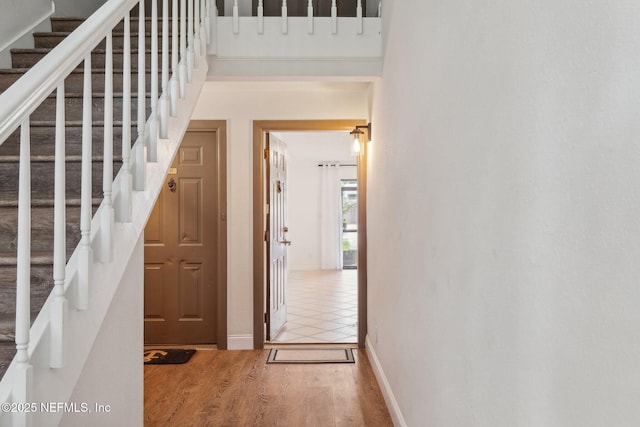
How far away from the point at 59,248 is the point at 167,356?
281cm

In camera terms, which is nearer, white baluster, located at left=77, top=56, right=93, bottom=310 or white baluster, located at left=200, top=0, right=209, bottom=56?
white baluster, located at left=77, top=56, right=93, bottom=310

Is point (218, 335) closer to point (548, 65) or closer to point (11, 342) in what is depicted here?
point (11, 342)

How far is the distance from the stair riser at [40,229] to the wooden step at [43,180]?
4.4 inches

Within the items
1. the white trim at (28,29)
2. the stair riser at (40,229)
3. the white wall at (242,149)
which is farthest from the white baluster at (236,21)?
the stair riser at (40,229)

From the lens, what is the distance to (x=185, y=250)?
4039mm

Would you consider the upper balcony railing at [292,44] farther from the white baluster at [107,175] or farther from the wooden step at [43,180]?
the white baluster at [107,175]

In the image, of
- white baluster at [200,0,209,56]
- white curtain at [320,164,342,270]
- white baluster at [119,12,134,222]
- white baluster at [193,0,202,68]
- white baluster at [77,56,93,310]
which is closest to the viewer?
white baluster at [77,56,93,310]

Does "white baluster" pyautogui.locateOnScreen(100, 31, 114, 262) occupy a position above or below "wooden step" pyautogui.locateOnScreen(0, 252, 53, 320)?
above

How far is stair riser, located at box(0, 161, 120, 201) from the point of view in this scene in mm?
1812

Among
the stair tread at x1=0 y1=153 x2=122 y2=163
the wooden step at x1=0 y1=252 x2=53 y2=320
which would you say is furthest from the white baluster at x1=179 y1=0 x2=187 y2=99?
the wooden step at x1=0 y1=252 x2=53 y2=320

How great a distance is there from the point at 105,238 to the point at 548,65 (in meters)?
1.37

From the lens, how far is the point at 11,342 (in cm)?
132

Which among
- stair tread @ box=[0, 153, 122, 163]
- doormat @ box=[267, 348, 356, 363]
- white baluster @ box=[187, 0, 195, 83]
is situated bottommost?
doormat @ box=[267, 348, 356, 363]

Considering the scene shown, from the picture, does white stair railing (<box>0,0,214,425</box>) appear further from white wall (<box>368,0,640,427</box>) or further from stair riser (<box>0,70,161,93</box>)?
white wall (<box>368,0,640,427</box>)
